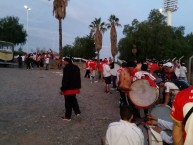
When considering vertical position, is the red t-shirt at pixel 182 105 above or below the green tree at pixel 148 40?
below

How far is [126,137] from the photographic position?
183 inches

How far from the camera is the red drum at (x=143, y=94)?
9.85m

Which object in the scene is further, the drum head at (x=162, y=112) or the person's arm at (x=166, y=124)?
the drum head at (x=162, y=112)

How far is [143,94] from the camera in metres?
9.88

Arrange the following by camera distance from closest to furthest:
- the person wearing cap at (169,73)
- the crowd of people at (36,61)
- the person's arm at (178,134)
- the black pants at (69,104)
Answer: the person's arm at (178,134) → the black pants at (69,104) → the person wearing cap at (169,73) → the crowd of people at (36,61)

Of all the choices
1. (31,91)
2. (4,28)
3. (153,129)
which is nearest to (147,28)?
(4,28)

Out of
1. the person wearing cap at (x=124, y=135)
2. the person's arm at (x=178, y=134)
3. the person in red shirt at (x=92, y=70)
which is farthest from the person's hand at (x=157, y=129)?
the person in red shirt at (x=92, y=70)

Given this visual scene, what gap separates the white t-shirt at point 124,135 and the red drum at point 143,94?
513cm

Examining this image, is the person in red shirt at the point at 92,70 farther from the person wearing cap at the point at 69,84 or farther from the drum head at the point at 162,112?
the drum head at the point at 162,112

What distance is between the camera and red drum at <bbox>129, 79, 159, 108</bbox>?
9852mm

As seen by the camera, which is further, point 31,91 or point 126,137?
point 31,91

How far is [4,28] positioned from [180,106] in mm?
75330

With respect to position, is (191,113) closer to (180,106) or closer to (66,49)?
(180,106)

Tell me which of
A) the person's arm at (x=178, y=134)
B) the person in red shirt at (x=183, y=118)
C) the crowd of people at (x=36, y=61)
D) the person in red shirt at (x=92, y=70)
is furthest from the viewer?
the crowd of people at (x=36, y=61)
